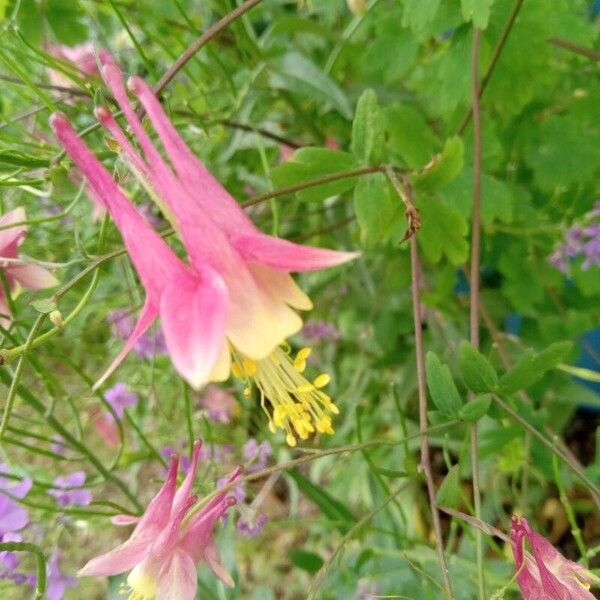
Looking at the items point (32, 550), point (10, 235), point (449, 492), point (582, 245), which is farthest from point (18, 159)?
point (582, 245)

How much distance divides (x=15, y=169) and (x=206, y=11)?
472 mm

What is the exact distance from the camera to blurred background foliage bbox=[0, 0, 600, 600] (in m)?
0.61

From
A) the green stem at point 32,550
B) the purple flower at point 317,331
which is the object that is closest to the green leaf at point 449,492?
the green stem at point 32,550

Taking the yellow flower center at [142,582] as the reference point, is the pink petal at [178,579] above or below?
below

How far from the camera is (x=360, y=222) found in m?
0.57

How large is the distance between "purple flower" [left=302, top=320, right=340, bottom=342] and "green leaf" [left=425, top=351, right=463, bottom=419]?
0.57m

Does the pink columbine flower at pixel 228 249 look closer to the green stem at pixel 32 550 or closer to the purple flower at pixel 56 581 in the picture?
the green stem at pixel 32 550

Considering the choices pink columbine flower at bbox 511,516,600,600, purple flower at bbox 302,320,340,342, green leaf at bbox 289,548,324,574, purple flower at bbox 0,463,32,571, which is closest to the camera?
pink columbine flower at bbox 511,516,600,600

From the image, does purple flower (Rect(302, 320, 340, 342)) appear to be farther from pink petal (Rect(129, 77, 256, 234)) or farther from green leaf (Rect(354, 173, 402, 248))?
pink petal (Rect(129, 77, 256, 234))

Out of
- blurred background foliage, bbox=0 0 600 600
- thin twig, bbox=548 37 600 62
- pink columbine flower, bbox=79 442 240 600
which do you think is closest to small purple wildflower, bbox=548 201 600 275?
blurred background foliage, bbox=0 0 600 600

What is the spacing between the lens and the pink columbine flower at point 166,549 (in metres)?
0.47

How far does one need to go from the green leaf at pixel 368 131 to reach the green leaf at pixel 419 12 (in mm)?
68

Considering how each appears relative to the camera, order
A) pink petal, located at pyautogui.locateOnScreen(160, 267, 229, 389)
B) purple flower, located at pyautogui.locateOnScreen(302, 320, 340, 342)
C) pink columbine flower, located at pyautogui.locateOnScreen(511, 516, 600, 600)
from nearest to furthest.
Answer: pink petal, located at pyautogui.locateOnScreen(160, 267, 229, 389), pink columbine flower, located at pyautogui.locateOnScreen(511, 516, 600, 600), purple flower, located at pyautogui.locateOnScreen(302, 320, 340, 342)

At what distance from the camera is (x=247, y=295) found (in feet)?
1.30
